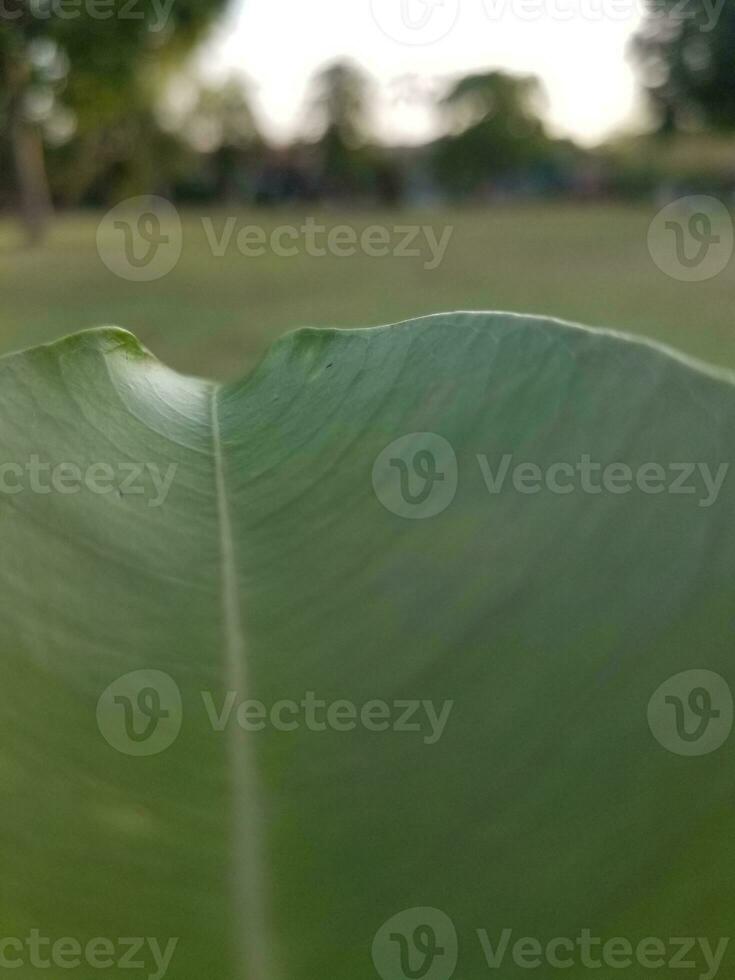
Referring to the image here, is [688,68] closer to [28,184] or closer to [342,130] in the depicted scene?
[28,184]

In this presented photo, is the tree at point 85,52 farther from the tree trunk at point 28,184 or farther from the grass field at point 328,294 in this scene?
the grass field at point 328,294

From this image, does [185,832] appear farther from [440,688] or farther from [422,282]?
[422,282]

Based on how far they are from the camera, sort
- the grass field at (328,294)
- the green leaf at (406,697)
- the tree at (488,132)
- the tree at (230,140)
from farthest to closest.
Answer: the tree at (488,132) < the tree at (230,140) < the grass field at (328,294) < the green leaf at (406,697)

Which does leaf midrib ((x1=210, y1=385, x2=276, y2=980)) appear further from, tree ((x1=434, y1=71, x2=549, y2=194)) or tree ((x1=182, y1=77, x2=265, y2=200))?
tree ((x1=434, y1=71, x2=549, y2=194))

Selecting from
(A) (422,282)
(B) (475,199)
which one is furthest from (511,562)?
(B) (475,199)

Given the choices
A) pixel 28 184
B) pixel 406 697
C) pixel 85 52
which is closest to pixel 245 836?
pixel 406 697

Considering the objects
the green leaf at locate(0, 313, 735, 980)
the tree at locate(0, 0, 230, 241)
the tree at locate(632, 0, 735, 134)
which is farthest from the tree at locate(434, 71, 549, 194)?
the green leaf at locate(0, 313, 735, 980)

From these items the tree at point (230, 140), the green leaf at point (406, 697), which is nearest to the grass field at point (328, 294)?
the green leaf at point (406, 697)
